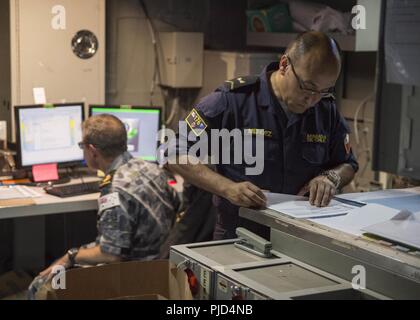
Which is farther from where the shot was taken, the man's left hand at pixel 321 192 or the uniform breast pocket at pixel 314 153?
the uniform breast pocket at pixel 314 153

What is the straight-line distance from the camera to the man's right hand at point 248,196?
1859mm

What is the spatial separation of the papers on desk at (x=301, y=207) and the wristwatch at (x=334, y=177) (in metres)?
0.16

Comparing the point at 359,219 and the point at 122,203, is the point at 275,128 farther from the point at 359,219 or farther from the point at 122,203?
the point at 122,203

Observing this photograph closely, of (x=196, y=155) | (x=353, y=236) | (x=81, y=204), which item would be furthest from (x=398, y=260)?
(x=81, y=204)

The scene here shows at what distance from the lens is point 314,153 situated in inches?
89.9

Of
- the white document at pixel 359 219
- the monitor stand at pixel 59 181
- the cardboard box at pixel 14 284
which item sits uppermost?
the white document at pixel 359 219

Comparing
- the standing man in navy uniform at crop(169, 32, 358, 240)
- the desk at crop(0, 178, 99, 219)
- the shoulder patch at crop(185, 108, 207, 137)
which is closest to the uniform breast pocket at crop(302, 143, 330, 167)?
the standing man in navy uniform at crop(169, 32, 358, 240)

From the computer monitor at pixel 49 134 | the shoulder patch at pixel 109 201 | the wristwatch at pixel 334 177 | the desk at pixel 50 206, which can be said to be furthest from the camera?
the computer monitor at pixel 49 134

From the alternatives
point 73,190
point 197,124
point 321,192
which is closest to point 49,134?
point 73,190

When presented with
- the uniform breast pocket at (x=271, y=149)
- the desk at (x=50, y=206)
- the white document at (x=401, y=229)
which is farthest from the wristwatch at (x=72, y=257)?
the white document at (x=401, y=229)

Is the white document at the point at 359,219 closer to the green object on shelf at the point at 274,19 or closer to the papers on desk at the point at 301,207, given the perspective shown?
the papers on desk at the point at 301,207

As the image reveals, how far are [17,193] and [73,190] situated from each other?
0.28 m

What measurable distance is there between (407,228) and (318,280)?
25 centimetres

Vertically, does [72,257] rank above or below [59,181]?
below
